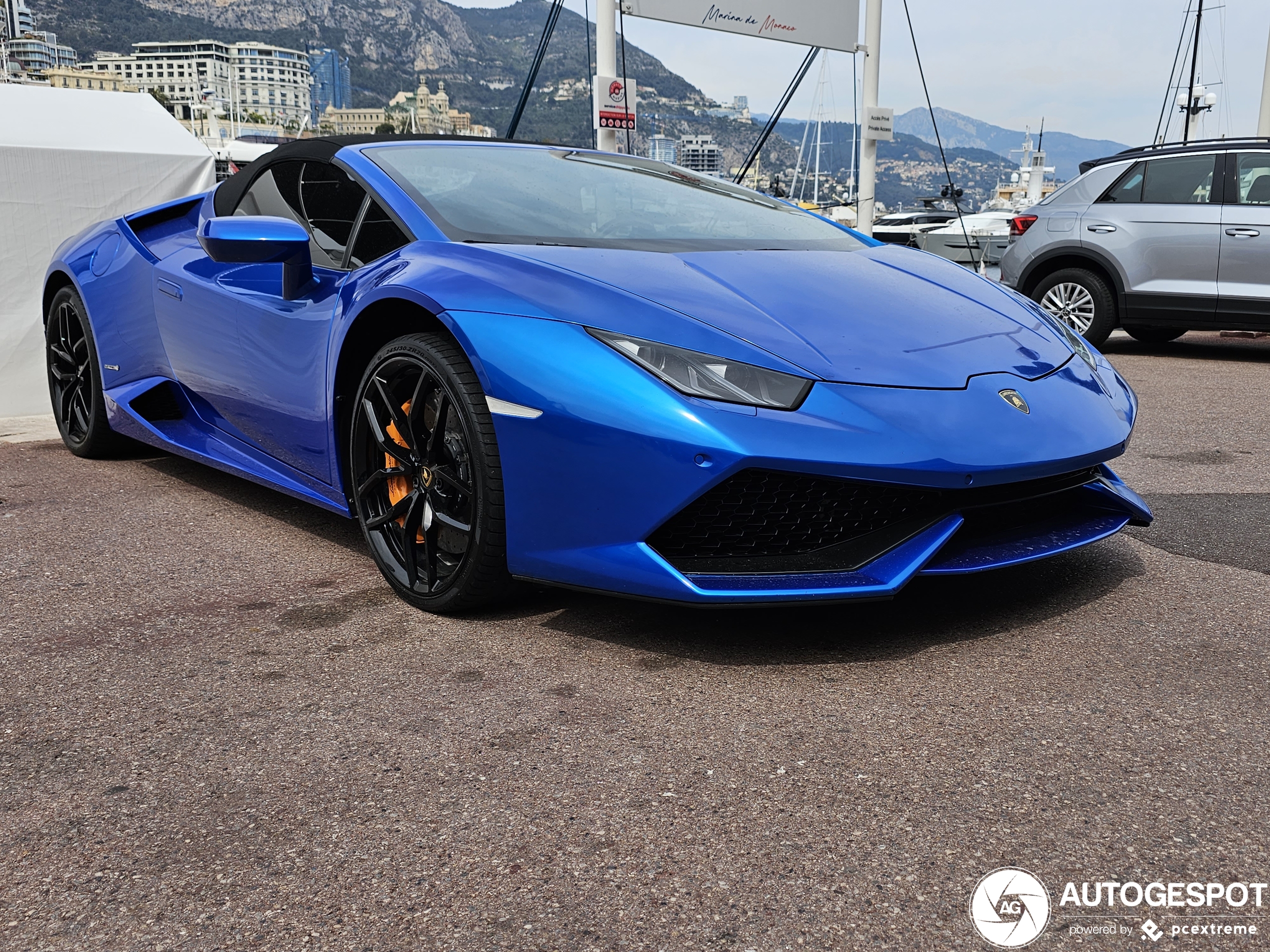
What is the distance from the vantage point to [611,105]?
35.4 feet

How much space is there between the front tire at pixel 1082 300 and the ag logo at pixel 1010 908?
7.02 m

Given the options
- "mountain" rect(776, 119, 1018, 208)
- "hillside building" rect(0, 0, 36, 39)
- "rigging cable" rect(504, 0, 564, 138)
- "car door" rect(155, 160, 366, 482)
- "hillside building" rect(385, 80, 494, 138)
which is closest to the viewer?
"car door" rect(155, 160, 366, 482)

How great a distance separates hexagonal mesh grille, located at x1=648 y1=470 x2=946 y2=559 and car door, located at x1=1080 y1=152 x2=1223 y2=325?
6.26 meters

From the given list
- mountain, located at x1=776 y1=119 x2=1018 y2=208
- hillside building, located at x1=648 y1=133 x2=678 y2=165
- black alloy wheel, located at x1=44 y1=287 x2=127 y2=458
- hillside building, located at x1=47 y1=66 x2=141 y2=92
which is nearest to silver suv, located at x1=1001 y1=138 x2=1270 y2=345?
black alloy wheel, located at x1=44 y1=287 x2=127 y2=458

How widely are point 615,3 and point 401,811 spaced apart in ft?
34.9

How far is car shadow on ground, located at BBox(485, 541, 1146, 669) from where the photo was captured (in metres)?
2.50

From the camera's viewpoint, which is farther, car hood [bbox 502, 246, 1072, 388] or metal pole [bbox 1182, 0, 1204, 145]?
metal pole [bbox 1182, 0, 1204, 145]

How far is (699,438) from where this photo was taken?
7.38 feet

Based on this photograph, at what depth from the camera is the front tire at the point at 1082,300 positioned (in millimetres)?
8102

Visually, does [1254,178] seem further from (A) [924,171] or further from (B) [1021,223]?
(A) [924,171]

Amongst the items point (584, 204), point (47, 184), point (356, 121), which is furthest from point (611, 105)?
point (356, 121)

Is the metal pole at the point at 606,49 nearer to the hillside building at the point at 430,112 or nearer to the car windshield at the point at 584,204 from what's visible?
the car windshield at the point at 584,204

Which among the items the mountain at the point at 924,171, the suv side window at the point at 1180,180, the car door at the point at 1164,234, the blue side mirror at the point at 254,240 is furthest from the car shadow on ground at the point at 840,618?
the mountain at the point at 924,171

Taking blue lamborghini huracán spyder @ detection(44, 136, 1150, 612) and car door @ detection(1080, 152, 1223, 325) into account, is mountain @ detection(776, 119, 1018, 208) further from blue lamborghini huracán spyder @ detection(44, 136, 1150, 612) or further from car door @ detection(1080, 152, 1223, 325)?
blue lamborghini huracán spyder @ detection(44, 136, 1150, 612)
